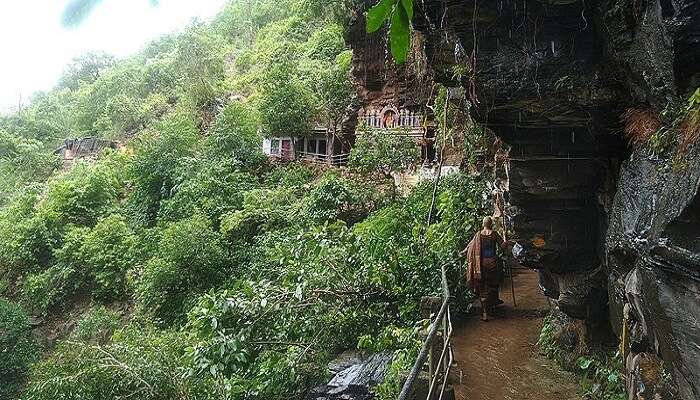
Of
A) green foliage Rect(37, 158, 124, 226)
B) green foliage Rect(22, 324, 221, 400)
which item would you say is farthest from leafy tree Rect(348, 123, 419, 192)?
green foliage Rect(22, 324, 221, 400)

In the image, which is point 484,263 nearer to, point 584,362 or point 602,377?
point 584,362

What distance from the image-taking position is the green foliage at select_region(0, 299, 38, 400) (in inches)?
516

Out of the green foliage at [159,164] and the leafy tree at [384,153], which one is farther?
the green foliage at [159,164]

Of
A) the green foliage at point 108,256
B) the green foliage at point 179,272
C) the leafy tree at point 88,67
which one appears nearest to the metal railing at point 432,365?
the green foliage at point 179,272

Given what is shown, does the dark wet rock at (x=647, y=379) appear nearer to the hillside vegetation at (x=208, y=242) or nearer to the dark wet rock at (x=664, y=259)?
the dark wet rock at (x=664, y=259)

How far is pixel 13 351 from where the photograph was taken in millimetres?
13680

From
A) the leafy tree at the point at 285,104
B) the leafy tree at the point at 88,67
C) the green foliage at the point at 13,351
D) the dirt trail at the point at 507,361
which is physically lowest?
the green foliage at the point at 13,351

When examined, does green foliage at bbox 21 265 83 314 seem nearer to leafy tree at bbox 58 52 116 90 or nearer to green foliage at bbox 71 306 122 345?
green foliage at bbox 71 306 122 345

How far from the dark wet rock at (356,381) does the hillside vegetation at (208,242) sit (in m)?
0.20

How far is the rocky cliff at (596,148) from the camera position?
128 inches

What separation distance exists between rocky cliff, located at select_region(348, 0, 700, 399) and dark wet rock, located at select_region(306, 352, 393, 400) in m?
2.34

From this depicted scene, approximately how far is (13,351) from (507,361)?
44.7 ft

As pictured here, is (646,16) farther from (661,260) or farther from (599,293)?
(599,293)

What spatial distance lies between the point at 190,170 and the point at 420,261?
1395 cm
